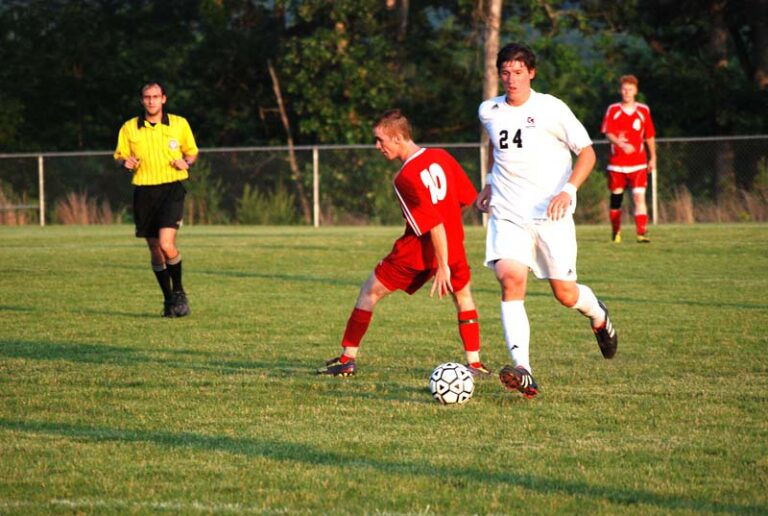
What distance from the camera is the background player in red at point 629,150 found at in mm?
19359

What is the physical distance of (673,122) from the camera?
36.4 metres

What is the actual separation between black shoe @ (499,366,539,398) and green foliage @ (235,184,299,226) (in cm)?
2458

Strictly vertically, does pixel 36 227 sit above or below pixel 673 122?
below

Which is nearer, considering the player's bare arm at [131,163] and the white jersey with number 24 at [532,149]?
the white jersey with number 24 at [532,149]

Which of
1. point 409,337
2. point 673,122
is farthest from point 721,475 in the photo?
point 673,122

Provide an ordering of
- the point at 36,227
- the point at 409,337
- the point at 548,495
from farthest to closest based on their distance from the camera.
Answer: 1. the point at 36,227
2. the point at 409,337
3. the point at 548,495

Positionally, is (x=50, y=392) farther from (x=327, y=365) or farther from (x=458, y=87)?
(x=458, y=87)

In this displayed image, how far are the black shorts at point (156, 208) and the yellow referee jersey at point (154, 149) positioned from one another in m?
0.08

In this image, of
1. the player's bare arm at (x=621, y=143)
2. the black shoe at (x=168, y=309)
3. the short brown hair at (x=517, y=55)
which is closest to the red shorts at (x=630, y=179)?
the player's bare arm at (x=621, y=143)

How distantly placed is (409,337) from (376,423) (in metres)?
3.78

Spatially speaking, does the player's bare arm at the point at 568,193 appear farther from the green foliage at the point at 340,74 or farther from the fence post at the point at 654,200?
the green foliage at the point at 340,74

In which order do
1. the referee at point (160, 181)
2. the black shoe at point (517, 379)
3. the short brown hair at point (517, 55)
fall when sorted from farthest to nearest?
the referee at point (160, 181) → the short brown hair at point (517, 55) → the black shoe at point (517, 379)

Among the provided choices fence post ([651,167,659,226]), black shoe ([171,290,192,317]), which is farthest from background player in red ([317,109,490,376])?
fence post ([651,167,659,226])

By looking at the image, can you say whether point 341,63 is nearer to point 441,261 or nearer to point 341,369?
point 341,369
